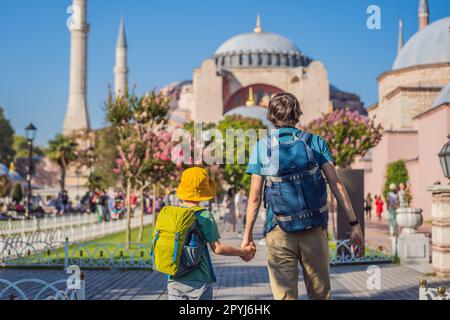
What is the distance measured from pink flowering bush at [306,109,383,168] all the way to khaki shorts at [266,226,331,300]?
17750mm

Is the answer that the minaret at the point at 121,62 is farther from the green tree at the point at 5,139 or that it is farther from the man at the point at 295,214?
the man at the point at 295,214

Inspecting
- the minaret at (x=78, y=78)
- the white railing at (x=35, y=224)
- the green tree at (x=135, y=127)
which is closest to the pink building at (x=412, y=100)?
the white railing at (x=35, y=224)

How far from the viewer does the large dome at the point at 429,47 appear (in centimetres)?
3338

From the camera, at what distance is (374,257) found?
40.1ft

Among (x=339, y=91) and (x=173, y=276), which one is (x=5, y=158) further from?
(x=173, y=276)

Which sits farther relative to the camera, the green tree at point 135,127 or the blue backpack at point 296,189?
the green tree at point 135,127

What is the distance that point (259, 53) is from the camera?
80188mm

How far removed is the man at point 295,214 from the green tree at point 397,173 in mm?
28410


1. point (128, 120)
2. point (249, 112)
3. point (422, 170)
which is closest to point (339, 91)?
point (249, 112)

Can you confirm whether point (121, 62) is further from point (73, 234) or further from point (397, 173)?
point (73, 234)

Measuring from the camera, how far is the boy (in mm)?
4195

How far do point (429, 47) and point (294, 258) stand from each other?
32.9 metres

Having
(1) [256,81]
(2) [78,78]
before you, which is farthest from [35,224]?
(1) [256,81]

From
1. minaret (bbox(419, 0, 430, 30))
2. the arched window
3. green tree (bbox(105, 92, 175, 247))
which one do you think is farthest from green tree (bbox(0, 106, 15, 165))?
green tree (bbox(105, 92, 175, 247))
